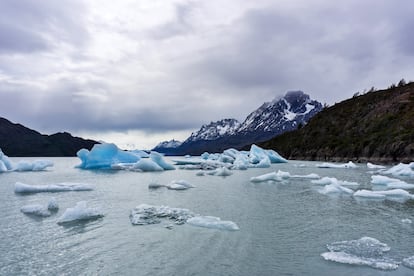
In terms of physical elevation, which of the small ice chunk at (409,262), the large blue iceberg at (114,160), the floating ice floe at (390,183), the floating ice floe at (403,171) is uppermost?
the large blue iceberg at (114,160)

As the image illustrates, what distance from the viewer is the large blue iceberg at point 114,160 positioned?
30.1 metres

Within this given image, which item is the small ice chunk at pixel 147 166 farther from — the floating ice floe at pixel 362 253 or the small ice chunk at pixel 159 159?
the floating ice floe at pixel 362 253

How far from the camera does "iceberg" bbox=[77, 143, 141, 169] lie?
31000 mm

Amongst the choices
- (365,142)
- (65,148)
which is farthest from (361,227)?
(65,148)

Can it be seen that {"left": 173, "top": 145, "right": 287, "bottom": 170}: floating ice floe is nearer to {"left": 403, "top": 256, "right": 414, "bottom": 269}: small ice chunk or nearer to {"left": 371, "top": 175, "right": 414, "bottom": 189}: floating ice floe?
{"left": 371, "top": 175, "right": 414, "bottom": 189}: floating ice floe

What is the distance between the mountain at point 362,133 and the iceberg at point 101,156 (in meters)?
30.0

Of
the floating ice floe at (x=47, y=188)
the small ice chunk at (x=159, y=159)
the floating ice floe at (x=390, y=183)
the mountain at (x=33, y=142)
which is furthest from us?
the mountain at (x=33, y=142)

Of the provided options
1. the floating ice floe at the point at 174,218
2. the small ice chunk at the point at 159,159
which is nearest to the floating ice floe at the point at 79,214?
the floating ice floe at the point at 174,218

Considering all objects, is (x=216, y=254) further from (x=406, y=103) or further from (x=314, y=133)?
(x=314, y=133)

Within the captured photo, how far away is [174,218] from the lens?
30.2 feet

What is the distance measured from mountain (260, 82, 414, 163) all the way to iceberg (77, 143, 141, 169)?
98.4 ft

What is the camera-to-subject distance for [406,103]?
167ft

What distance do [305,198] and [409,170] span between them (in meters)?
14.5

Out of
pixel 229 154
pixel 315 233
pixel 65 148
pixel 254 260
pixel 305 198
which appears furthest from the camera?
pixel 65 148
